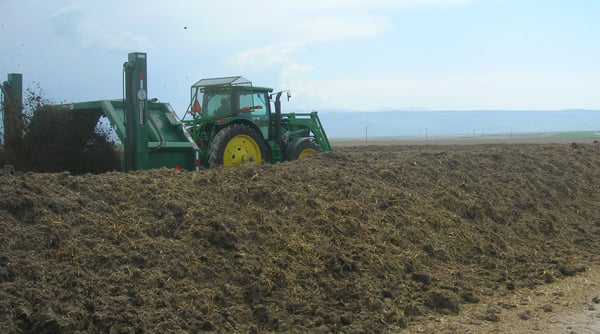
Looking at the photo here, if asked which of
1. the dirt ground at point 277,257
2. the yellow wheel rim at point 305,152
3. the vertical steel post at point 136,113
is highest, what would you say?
the vertical steel post at point 136,113

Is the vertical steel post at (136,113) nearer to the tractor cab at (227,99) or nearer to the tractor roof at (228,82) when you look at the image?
the tractor cab at (227,99)

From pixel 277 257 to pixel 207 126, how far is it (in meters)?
6.91

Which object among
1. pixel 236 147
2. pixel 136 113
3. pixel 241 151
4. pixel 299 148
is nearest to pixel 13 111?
pixel 136 113

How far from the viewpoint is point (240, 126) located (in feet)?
39.4

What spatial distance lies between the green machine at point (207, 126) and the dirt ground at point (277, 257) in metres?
2.45

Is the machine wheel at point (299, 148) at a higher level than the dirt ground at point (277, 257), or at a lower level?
higher

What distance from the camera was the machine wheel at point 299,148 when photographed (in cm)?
1343

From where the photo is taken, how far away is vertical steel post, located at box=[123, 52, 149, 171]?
961cm

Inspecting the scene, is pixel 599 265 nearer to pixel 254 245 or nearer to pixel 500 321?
pixel 500 321

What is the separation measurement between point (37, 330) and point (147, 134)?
565 centimetres

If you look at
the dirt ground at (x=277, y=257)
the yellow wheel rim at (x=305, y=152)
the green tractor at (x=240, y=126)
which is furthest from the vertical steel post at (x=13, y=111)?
the yellow wheel rim at (x=305, y=152)

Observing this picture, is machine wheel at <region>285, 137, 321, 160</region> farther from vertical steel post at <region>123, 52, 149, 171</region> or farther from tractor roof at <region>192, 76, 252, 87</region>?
vertical steel post at <region>123, 52, 149, 171</region>

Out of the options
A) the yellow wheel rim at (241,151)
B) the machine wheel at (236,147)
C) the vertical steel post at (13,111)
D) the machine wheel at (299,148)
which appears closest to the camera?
the vertical steel post at (13,111)

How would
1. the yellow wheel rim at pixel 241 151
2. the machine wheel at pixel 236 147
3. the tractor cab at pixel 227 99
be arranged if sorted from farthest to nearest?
the tractor cab at pixel 227 99
the yellow wheel rim at pixel 241 151
the machine wheel at pixel 236 147
